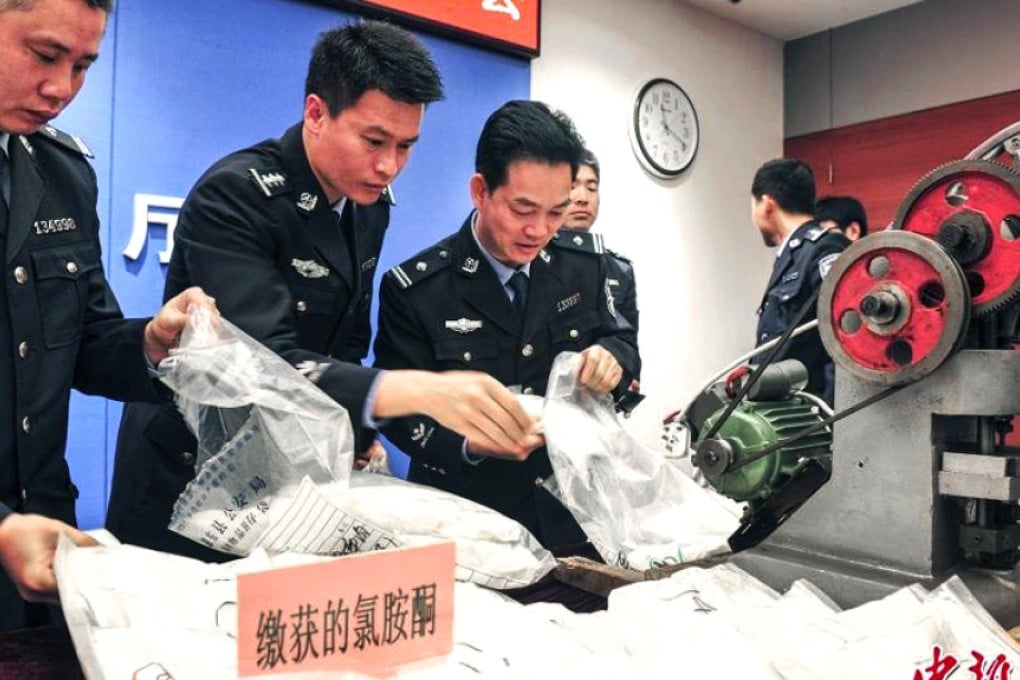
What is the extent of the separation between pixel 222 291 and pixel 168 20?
171 centimetres

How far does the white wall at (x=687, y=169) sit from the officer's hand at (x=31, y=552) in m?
3.15

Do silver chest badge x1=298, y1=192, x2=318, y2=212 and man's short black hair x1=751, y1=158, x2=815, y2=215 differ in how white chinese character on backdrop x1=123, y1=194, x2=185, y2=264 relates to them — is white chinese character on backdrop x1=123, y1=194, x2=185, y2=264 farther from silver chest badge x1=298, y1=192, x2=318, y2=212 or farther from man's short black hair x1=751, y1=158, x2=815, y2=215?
man's short black hair x1=751, y1=158, x2=815, y2=215

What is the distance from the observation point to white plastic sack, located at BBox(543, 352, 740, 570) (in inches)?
41.7

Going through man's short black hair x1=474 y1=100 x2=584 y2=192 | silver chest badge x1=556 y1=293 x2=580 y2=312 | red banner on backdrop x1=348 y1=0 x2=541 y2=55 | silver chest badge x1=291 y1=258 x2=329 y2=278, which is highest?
red banner on backdrop x1=348 y1=0 x2=541 y2=55

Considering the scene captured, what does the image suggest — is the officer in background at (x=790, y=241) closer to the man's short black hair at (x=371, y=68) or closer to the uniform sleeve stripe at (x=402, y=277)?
the uniform sleeve stripe at (x=402, y=277)

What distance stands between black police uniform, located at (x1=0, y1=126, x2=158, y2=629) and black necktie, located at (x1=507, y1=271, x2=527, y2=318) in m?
0.69

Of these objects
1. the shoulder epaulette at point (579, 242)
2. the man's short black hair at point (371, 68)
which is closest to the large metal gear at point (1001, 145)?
the man's short black hair at point (371, 68)

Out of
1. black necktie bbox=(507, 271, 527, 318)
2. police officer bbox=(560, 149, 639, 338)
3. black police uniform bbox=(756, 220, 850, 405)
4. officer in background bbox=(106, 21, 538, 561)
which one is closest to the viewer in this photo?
officer in background bbox=(106, 21, 538, 561)

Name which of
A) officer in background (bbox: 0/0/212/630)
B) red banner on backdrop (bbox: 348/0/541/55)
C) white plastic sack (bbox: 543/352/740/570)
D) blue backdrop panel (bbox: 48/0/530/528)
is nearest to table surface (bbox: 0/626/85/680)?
officer in background (bbox: 0/0/212/630)

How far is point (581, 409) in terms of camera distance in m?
1.16

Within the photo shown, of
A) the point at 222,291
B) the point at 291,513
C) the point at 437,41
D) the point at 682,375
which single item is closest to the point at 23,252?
the point at 222,291

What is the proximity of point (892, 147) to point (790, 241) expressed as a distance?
1878 mm

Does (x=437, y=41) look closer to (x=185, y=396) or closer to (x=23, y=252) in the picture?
(x=23, y=252)

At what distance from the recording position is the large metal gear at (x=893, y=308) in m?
0.88
